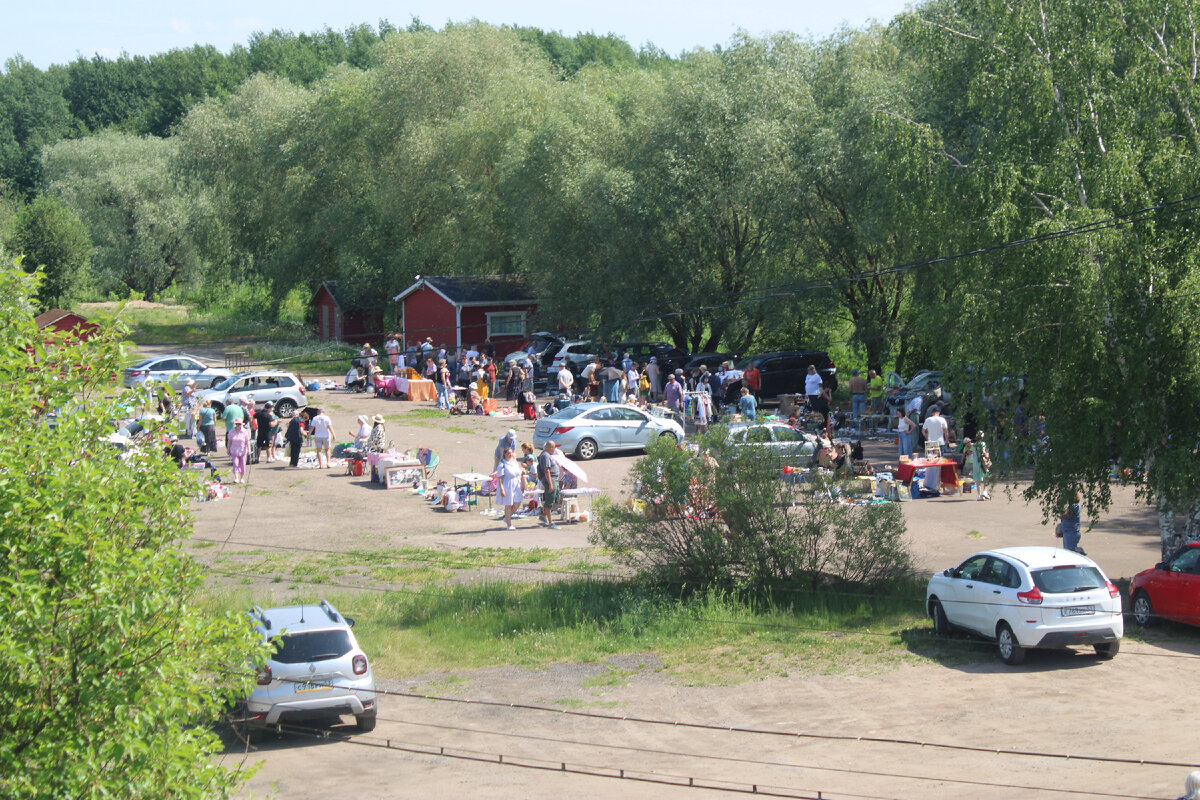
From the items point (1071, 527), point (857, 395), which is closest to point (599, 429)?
point (857, 395)

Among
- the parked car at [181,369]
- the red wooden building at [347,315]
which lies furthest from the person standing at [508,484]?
the red wooden building at [347,315]

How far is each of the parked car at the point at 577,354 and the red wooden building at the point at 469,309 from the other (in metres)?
4.42

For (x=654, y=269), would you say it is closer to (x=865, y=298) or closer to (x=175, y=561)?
(x=865, y=298)

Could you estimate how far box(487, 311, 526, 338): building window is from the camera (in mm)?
46344

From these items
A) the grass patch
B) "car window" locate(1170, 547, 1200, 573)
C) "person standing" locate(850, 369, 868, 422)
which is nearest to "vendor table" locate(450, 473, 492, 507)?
the grass patch

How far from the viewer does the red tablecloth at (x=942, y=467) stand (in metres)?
23.9

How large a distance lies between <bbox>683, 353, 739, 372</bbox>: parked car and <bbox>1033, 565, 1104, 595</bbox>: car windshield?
23.7m

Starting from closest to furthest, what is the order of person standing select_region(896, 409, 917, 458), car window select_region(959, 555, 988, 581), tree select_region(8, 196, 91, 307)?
1. car window select_region(959, 555, 988, 581)
2. person standing select_region(896, 409, 917, 458)
3. tree select_region(8, 196, 91, 307)

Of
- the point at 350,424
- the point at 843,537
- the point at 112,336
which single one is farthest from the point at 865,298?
the point at 112,336

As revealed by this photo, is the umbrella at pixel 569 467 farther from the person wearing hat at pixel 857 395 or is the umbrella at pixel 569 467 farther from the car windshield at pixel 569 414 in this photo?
the person wearing hat at pixel 857 395

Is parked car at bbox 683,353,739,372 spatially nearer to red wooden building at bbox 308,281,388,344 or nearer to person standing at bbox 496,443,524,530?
person standing at bbox 496,443,524,530

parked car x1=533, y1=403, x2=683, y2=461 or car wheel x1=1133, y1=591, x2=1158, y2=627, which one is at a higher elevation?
parked car x1=533, y1=403, x2=683, y2=461

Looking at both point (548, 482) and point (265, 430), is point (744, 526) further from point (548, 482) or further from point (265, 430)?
point (265, 430)

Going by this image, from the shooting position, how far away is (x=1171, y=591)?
599 inches
